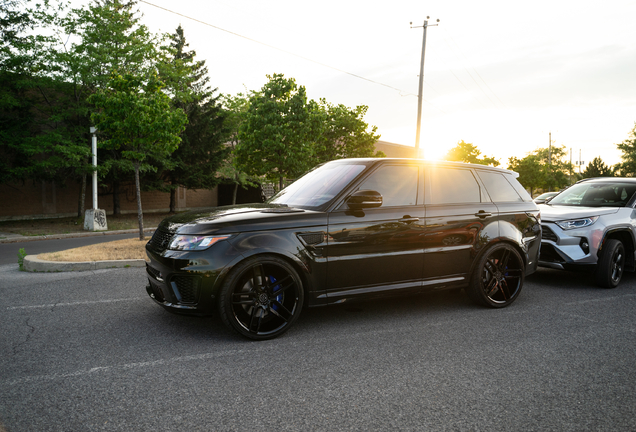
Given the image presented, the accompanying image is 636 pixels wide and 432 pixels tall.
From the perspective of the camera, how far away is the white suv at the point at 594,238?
6.75 meters

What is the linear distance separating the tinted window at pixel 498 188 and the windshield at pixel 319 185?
1.91 m

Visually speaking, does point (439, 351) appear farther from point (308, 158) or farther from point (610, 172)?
point (610, 172)

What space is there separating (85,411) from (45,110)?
21.3m

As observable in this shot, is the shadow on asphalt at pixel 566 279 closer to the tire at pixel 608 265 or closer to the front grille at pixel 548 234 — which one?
the tire at pixel 608 265

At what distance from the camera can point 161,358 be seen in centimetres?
382

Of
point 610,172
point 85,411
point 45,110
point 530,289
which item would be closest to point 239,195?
point 45,110

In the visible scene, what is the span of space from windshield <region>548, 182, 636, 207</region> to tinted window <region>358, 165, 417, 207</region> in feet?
14.8

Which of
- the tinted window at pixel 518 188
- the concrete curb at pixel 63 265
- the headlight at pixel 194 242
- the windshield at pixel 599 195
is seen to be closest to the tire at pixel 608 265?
the windshield at pixel 599 195

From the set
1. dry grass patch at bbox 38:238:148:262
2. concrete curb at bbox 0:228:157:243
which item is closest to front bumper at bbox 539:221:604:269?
dry grass patch at bbox 38:238:148:262

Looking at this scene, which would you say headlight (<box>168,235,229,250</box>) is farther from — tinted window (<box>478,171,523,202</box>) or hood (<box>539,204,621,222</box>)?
hood (<box>539,204,621,222</box>)

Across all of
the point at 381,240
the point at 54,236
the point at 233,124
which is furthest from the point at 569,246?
the point at 233,124

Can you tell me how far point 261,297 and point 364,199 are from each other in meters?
1.43

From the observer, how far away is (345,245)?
→ 4.54m

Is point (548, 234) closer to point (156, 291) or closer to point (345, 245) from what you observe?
point (345, 245)
